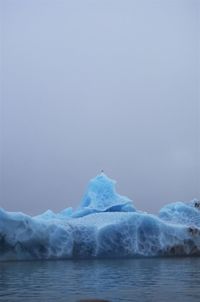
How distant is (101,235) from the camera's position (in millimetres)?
19219

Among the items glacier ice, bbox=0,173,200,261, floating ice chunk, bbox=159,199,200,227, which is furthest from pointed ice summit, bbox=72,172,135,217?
floating ice chunk, bbox=159,199,200,227

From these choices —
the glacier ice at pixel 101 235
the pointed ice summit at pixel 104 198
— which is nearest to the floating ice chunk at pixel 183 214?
the glacier ice at pixel 101 235

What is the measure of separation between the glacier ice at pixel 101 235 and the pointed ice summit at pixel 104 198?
2.38ft

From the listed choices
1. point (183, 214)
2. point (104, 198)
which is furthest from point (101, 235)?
point (183, 214)

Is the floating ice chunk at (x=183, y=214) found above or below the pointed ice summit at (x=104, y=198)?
below

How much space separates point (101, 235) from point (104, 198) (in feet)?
18.1

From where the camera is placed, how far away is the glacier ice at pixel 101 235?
17312 mm

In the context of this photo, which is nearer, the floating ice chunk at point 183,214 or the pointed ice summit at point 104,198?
the floating ice chunk at point 183,214

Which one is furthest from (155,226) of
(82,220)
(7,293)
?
(7,293)

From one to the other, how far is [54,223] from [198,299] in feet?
42.8

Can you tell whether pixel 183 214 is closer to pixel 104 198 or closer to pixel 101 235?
pixel 104 198

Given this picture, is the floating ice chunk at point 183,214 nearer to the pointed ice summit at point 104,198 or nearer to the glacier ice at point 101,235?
the glacier ice at point 101,235

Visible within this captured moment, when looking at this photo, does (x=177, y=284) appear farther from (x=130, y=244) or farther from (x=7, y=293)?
(x=130, y=244)

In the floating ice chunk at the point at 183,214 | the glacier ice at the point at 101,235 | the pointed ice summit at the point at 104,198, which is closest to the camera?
the glacier ice at the point at 101,235
